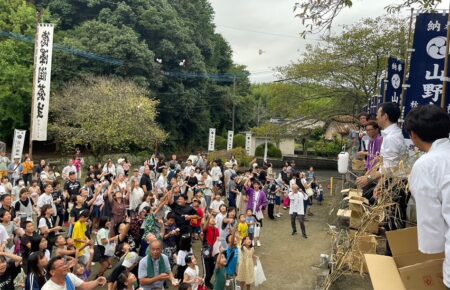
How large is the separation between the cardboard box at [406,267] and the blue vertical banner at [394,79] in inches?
264

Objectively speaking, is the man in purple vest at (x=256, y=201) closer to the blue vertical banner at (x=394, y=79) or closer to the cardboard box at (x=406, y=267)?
the blue vertical banner at (x=394, y=79)

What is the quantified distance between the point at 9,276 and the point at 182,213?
351cm

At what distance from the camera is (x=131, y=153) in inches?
1061

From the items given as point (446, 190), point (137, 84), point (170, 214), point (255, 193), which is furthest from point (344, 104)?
point (446, 190)

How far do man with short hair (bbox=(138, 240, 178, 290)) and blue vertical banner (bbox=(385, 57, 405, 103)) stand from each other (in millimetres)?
6028

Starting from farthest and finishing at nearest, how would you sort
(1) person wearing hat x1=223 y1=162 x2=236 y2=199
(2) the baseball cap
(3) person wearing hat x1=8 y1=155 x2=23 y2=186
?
(1) person wearing hat x1=223 y1=162 x2=236 y2=199, (3) person wearing hat x1=8 y1=155 x2=23 y2=186, (2) the baseball cap

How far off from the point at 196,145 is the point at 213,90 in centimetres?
475

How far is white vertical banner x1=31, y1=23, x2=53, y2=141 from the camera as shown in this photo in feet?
53.9

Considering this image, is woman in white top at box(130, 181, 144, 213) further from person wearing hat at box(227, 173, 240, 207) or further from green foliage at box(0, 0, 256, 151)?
green foliage at box(0, 0, 256, 151)

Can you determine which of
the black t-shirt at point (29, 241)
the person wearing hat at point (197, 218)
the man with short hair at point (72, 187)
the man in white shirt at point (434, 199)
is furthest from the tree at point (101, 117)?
the man in white shirt at point (434, 199)

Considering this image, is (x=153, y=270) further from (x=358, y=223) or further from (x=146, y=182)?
(x=146, y=182)

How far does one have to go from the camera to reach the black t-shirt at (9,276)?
19.4 feet

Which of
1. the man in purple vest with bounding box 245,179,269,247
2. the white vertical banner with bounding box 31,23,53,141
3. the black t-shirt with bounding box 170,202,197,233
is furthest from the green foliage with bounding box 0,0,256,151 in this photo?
the black t-shirt with bounding box 170,202,197,233

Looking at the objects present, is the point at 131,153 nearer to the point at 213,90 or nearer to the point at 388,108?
the point at 213,90
